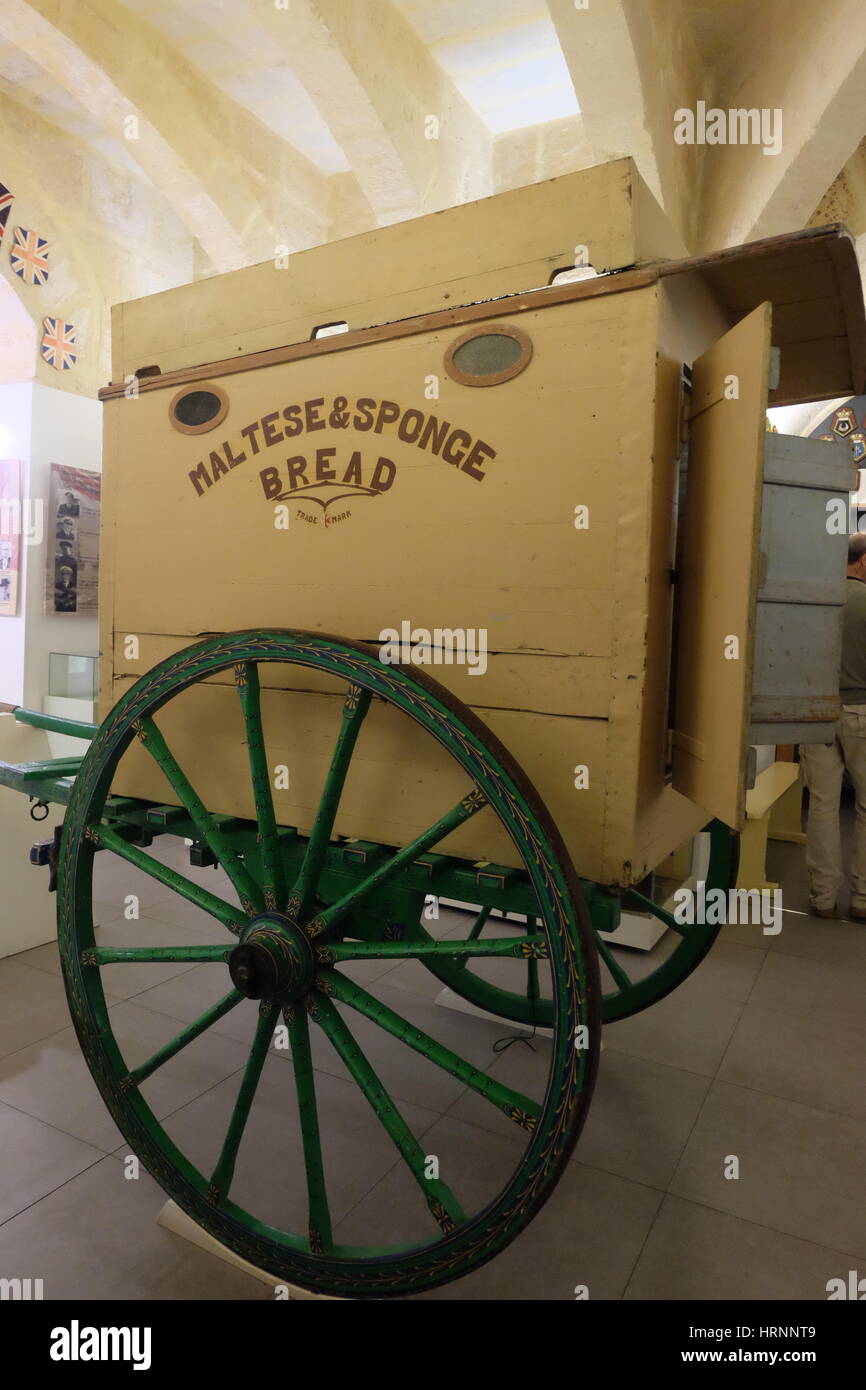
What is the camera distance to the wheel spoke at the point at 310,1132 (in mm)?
1364

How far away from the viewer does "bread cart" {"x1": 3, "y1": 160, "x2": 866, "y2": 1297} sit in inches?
49.6

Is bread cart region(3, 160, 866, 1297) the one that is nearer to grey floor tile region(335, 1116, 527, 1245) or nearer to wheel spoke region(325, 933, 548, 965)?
wheel spoke region(325, 933, 548, 965)

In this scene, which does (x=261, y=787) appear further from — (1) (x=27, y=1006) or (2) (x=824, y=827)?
(2) (x=824, y=827)

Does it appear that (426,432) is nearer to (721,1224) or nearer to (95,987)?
(95,987)

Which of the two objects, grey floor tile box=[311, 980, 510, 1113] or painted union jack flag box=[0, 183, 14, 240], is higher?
painted union jack flag box=[0, 183, 14, 240]

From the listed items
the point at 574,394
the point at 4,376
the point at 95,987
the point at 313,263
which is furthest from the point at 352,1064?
the point at 4,376

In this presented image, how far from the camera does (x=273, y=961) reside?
4.61 feet

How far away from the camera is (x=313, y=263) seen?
5.17ft

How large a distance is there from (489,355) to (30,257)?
463 cm

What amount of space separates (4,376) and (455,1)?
3329mm

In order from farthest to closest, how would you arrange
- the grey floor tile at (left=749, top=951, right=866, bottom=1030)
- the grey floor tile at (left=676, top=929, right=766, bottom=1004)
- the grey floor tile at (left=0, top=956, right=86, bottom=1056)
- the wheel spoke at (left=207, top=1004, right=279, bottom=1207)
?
the grey floor tile at (left=676, top=929, right=766, bottom=1004)
the grey floor tile at (left=749, top=951, right=866, bottom=1030)
the grey floor tile at (left=0, top=956, right=86, bottom=1056)
the wheel spoke at (left=207, top=1004, right=279, bottom=1207)

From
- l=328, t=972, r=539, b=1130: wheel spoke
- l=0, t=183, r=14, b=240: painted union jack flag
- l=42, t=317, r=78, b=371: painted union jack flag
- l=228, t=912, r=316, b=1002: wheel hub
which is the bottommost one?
l=328, t=972, r=539, b=1130: wheel spoke

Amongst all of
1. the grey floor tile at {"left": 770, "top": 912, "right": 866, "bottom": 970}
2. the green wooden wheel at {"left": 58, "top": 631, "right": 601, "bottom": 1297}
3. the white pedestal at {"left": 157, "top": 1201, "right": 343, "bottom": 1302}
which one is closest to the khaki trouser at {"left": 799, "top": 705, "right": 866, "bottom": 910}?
the grey floor tile at {"left": 770, "top": 912, "right": 866, "bottom": 970}

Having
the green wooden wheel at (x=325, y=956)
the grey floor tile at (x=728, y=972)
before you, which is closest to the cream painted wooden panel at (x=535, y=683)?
the green wooden wheel at (x=325, y=956)
